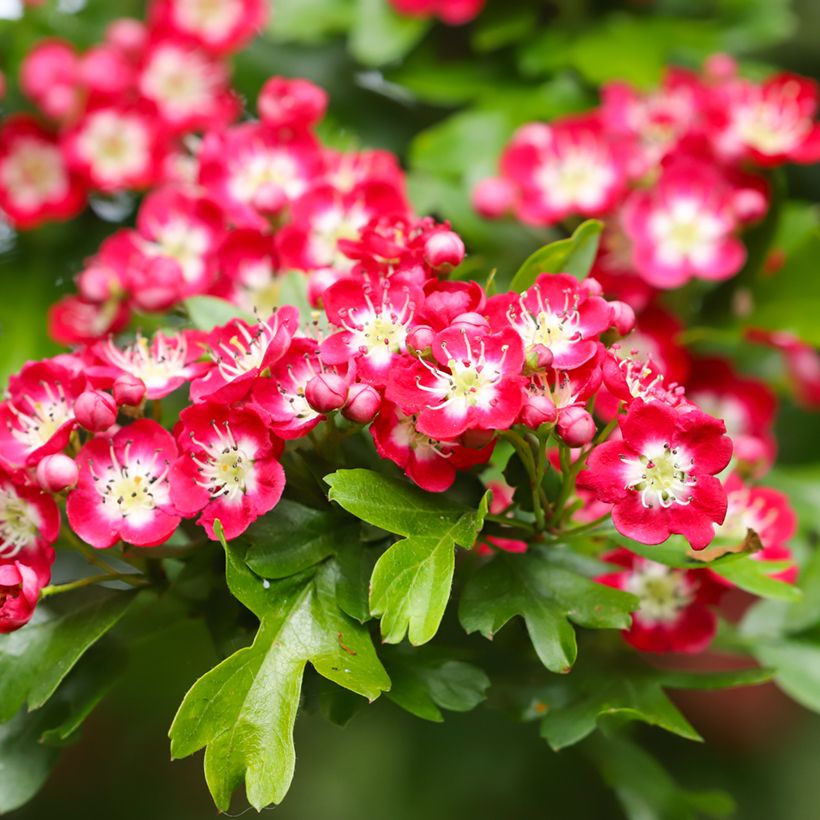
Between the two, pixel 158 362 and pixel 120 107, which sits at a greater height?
pixel 158 362

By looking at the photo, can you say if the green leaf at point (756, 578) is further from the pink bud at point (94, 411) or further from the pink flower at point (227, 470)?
the pink bud at point (94, 411)

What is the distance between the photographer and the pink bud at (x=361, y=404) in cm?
82

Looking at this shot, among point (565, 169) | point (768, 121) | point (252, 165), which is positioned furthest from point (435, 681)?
point (768, 121)

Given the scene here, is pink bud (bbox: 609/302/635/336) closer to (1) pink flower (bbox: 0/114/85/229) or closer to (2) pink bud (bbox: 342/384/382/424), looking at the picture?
(2) pink bud (bbox: 342/384/382/424)

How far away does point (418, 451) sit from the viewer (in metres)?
0.86

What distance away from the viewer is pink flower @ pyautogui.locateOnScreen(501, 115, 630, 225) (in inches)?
55.9

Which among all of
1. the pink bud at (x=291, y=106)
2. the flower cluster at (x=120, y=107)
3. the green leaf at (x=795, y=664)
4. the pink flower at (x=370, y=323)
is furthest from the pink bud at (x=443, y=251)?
the flower cluster at (x=120, y=107)

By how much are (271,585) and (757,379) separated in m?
1.01

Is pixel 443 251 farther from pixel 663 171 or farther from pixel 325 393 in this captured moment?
pixel 663 171

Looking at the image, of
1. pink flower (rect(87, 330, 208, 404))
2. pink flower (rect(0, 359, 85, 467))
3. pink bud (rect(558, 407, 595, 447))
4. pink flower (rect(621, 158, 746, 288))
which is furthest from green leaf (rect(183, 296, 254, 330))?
pink flower (rect(621, 158, 746, 288))

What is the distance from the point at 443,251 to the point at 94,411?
12.6 inches

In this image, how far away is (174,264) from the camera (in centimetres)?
117

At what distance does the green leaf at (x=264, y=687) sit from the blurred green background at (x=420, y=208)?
0.72m

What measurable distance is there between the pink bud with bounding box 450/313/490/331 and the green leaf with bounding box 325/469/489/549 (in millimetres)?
132
